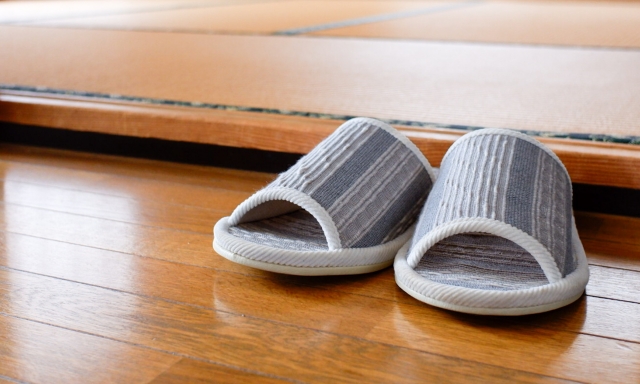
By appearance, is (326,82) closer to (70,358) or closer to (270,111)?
(270,111)

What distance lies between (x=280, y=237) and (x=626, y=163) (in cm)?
51

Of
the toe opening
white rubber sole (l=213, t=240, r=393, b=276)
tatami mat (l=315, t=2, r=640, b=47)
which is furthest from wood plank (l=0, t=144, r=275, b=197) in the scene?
tatami mat (l=315, t=2, r=640, b=47)

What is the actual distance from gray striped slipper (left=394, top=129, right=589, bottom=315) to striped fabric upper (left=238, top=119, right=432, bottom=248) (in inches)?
1.9

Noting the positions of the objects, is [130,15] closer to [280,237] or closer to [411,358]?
[280,237]

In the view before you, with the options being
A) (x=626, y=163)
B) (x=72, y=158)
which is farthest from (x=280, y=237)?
(x=72, y=158)

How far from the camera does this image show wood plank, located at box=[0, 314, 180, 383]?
0.63 m

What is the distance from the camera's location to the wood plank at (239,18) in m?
2.59

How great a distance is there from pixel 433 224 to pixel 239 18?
2335 millimetres

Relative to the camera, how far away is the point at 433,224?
2.64 feet

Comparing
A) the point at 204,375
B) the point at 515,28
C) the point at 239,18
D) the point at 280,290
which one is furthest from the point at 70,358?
the point at 239,18

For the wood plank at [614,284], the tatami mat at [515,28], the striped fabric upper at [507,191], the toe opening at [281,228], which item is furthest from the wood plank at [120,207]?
the tatami mat at [515,28]

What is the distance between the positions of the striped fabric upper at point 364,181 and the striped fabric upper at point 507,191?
0.05 m

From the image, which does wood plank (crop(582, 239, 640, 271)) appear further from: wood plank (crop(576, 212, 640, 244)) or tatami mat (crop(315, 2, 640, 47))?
tatami mat (crop(315, 2, 640, 47))

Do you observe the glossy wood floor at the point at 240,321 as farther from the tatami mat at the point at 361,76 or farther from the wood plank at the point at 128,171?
the tatami mat at the point at 361,76
